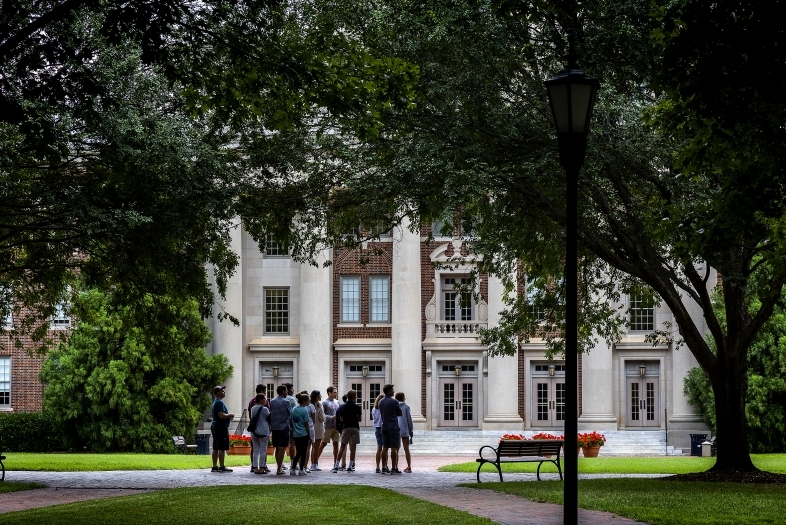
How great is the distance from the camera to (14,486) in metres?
21.0

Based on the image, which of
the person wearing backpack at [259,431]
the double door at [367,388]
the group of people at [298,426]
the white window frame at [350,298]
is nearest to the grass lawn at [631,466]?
the group of people at [298,426]

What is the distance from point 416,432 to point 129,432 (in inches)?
427

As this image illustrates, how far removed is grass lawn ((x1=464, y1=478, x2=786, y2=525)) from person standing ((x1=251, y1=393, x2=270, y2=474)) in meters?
4.72

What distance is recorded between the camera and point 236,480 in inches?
844

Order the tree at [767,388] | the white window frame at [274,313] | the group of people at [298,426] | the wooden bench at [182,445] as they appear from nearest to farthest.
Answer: the group of people at [298,426]
the wooden bench at [182,445]
the tree at [767,388]
the white window frame at [274,313]

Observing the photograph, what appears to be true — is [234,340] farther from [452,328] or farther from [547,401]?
[547,401]

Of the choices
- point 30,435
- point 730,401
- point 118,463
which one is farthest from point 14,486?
point 30,435

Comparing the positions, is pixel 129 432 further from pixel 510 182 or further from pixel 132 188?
pixel 510 182

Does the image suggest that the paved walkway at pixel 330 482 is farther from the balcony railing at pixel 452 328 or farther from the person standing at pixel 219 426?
the balcony railing at pixel 452 328

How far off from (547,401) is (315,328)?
960 centimetres

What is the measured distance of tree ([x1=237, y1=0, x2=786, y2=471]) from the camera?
54.5 feet

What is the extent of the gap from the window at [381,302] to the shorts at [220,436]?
70.9 ft

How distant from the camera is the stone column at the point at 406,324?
44.1m

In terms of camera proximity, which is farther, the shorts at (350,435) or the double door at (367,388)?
the double door at (367,388)
